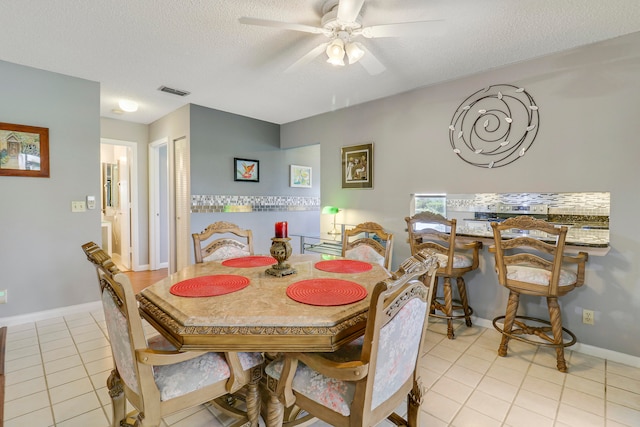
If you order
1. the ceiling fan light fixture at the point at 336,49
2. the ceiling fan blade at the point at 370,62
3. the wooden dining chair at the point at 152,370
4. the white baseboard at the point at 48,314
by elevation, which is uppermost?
the ceiling fan blade at the point at 370,62

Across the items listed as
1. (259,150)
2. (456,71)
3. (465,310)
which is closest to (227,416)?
(465,310)

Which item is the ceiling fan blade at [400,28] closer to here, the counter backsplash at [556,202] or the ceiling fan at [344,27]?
the ceiling fan at [344,27]

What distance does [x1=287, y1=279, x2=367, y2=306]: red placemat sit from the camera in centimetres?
133

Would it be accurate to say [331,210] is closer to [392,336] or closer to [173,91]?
[173,91]

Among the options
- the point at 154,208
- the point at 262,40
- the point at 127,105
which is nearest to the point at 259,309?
the point at 262,40

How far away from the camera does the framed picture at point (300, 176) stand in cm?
516

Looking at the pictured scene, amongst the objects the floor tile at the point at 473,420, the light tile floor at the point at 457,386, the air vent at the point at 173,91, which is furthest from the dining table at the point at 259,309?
the air vent at the point at 173,91

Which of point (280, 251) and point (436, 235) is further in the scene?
point (436, 235)

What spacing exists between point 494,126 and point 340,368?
8.82ft

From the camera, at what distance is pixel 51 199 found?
2992 mm

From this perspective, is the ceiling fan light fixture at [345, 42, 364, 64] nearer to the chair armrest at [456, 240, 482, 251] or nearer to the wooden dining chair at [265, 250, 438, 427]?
the wooden dining chair at [265, 250, 438, 427]

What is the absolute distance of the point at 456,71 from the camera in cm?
283

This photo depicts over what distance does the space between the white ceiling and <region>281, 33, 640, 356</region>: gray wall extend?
16 centimetres

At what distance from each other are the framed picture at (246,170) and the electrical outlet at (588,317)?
12.9 feet
